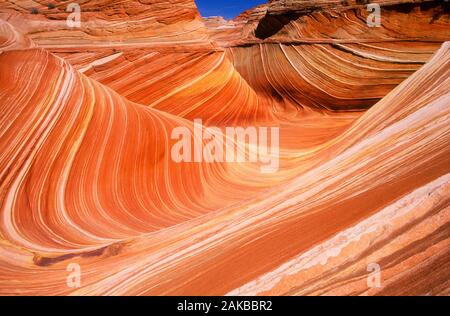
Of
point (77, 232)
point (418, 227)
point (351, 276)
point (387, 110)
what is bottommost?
point (351, 276)

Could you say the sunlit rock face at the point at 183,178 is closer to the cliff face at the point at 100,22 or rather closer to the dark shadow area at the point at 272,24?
the cliff face at the point at 100,22

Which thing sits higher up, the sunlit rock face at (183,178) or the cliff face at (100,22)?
the cliff face at (100,22)

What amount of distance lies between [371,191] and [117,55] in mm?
6893

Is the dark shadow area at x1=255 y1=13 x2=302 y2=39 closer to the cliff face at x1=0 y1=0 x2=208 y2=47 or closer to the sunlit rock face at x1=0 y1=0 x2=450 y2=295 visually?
the sunlit rock face at x1=0 y1=0 x2=450 y2=295

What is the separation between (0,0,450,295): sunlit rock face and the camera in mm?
1731

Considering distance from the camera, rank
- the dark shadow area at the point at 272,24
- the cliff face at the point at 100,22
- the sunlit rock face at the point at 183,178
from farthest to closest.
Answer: the dark shadow area at the point at 272,24 < the cliff face at the point at 100,22 < the sunlit rock face at the point at 183,178

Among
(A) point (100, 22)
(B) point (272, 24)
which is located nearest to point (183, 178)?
(A) point (100, 22)

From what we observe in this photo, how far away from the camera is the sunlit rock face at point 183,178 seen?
1731 mm

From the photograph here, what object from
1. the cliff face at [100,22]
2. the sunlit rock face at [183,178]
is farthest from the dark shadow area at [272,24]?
the cliff face at [100,22]

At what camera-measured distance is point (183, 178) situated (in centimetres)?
442

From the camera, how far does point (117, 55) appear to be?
773 cm

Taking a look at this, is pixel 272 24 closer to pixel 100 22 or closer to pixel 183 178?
pixel 100 22
